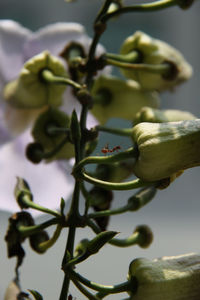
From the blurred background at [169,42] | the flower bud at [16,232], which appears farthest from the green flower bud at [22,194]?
the blurred background at [169,42]

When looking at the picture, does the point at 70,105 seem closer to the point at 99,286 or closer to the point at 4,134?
the point at 4,134

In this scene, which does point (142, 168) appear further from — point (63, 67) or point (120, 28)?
point (120, 28)

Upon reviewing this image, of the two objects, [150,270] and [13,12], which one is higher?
[13,12]

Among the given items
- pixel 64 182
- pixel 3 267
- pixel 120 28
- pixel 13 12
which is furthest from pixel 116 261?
pixel 13 12

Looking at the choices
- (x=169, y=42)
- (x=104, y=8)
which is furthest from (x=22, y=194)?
(x=169, y=42)

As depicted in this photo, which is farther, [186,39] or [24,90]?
[186,39]

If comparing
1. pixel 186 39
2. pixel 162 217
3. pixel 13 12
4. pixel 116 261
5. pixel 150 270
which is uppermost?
pixel 13 12

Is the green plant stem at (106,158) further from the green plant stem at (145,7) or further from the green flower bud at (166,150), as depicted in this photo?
the green plant stem at (145,7)

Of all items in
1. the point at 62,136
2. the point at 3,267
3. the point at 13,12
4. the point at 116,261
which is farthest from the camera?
the point at 13,12

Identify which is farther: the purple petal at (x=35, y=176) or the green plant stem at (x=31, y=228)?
the purple petal at (x=35, y=176)
